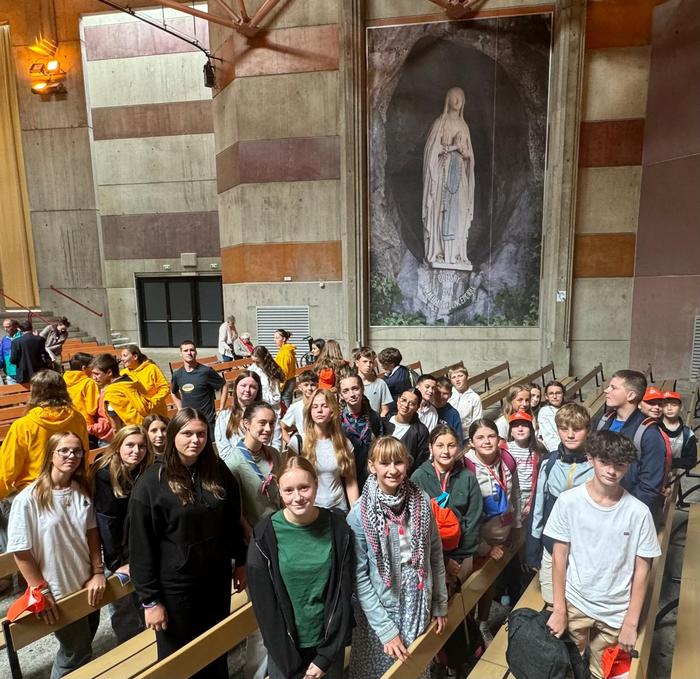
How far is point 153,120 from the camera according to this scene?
49.8 feet

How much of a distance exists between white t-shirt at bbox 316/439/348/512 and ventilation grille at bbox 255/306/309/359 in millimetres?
8677

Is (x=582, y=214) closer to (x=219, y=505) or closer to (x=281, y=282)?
(x=281, y=282)

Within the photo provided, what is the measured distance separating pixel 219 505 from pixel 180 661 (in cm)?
70

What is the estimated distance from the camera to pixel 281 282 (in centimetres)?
1202

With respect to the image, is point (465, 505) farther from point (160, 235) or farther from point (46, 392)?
point (160, 235)

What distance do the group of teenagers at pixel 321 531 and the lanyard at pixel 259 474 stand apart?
0.04 ft

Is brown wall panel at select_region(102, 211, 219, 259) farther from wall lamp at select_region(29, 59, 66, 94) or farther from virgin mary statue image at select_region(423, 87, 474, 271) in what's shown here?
virgin mary statue image at select_region(423, 87, 474, 271)

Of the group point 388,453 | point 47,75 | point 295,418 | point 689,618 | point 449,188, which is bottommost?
point 689,618

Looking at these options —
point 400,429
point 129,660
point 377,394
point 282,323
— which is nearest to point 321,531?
point 129,660

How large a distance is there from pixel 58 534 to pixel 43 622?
1.51 ft

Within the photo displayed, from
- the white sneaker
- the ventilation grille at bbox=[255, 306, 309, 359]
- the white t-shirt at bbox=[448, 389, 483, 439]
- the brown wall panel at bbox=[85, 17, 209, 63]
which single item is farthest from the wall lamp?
the white sneaker

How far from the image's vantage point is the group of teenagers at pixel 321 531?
2.27 metres

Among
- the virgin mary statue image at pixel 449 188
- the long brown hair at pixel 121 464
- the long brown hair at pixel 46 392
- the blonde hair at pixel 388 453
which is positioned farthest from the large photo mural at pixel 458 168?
the blonde hair at pixel 388 453

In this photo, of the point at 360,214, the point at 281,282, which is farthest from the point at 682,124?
the point at 281,282
